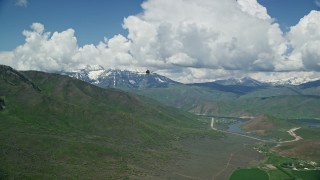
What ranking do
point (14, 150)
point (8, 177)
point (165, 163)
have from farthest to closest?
point (165, 163) → point (14, 150) → point (8, 177)

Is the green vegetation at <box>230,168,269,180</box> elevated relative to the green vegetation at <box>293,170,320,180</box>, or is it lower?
lower

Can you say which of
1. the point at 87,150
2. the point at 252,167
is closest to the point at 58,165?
the point at 87,150

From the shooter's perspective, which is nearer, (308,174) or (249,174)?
(249,174)

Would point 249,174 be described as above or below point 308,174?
below

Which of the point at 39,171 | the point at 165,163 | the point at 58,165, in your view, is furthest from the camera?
the point at 165,163

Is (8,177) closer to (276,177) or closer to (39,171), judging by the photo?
(39,171)

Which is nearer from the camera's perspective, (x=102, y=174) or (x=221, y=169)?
(x=102, y=174)

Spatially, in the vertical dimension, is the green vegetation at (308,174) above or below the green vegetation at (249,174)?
above
